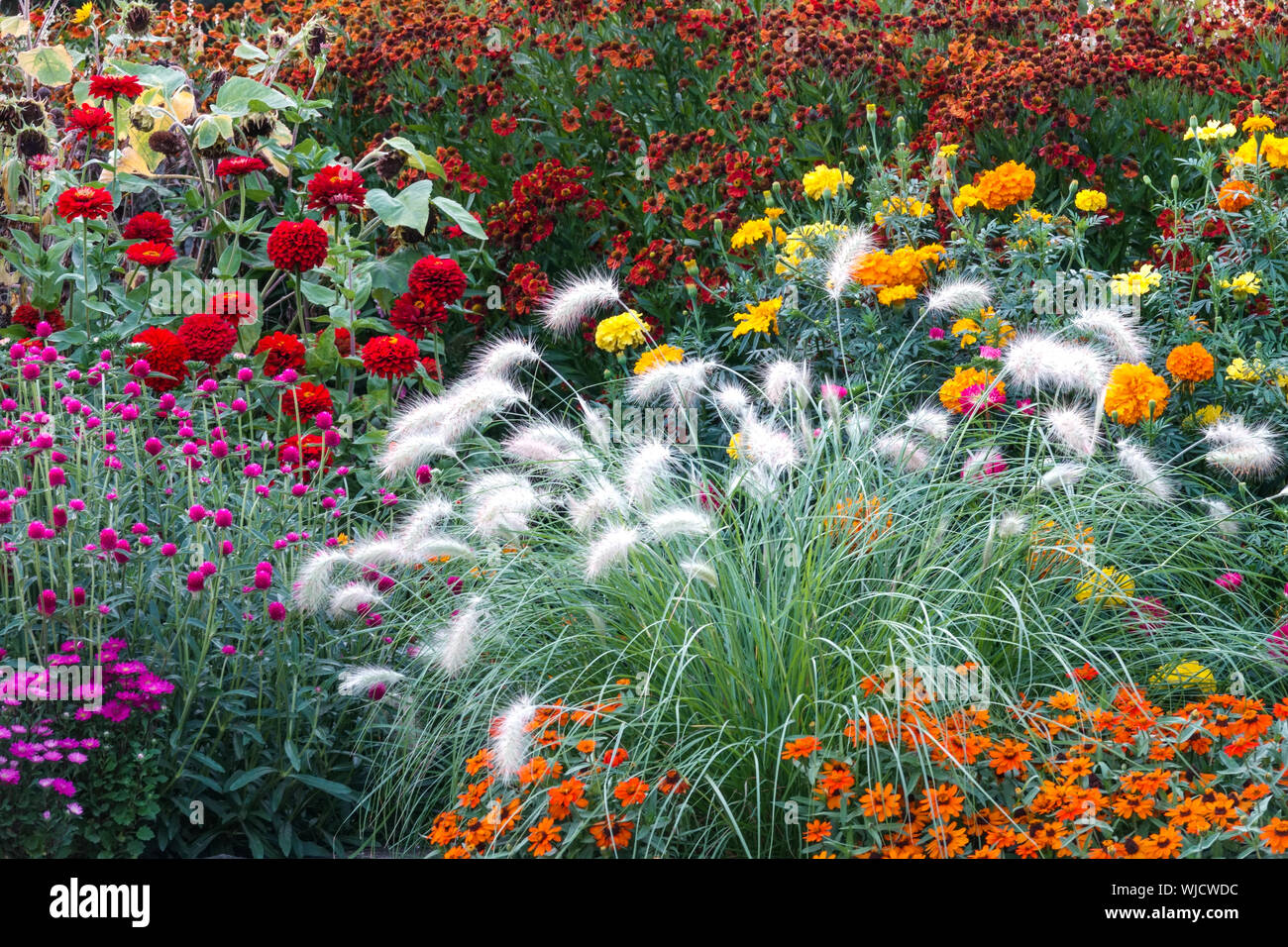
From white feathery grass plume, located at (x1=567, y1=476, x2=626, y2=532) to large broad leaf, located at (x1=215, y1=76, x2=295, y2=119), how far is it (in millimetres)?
3248

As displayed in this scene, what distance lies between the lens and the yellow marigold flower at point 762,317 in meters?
4.79

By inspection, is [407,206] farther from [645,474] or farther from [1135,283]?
[1135,283]

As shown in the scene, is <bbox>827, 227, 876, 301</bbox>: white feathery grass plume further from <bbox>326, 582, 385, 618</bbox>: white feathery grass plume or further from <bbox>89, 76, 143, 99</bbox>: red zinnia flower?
<bbox>89, 76, 143, 99</bbox>: red zinnia flower

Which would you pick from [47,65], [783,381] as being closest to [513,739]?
[783,381]

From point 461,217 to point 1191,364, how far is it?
3.10m

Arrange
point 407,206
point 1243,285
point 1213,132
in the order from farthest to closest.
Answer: point 407,206, point 1213,132, point 1243,285

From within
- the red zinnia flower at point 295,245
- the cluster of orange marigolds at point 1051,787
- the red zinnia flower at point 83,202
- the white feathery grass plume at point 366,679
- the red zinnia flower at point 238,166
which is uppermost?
the red zinnia flower at point 238,166

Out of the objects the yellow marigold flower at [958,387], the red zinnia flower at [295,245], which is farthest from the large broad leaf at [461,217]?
the yellow marigold flower at [958,387]

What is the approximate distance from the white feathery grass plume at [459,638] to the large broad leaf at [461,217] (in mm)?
2703

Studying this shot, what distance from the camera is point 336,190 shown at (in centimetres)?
505

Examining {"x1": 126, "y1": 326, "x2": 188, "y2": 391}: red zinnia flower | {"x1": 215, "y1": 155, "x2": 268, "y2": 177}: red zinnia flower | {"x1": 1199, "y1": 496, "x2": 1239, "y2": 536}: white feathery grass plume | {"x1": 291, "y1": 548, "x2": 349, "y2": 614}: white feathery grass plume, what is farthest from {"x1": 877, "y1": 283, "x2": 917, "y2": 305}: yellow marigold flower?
{"x1": 215, "y1": 155, "x2": 268, "y2": 177}: red zinnia flower

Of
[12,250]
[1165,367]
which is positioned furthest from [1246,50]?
[12,250]

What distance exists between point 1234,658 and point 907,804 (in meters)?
1.27

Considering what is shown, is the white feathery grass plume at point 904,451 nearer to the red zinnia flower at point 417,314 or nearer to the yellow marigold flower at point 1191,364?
the yellow marigold flower at point 1191,364
